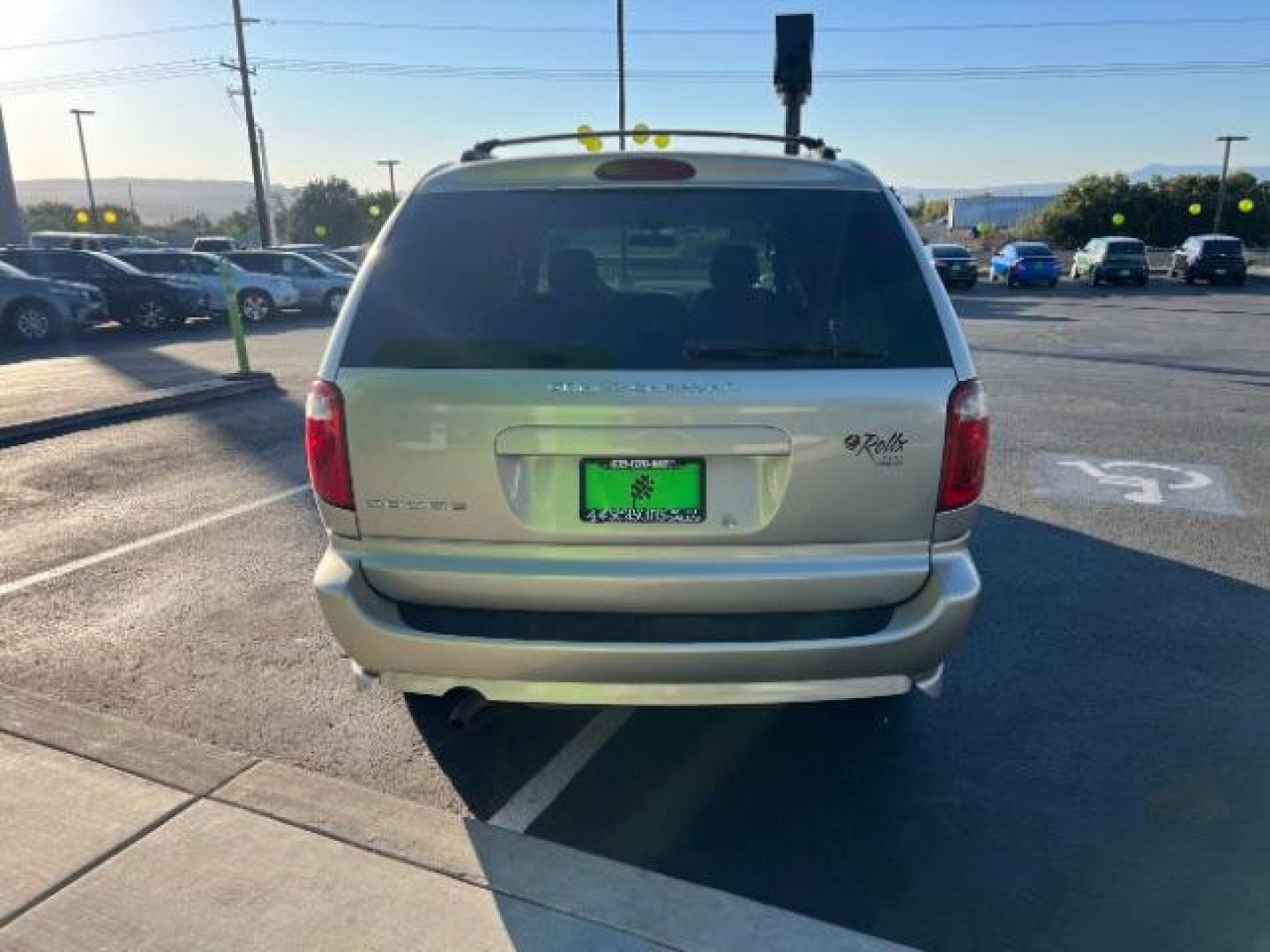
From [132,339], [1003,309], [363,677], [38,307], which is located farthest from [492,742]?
[1003,309]

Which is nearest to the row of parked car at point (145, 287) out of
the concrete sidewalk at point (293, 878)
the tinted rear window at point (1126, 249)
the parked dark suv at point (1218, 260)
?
the concrete sidewalk at point (293, 878)

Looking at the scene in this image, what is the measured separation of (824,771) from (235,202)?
213 meters

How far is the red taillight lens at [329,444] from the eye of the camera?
272cm

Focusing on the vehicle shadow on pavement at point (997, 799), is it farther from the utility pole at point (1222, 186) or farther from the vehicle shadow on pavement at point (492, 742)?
the utility pole at point (1222, 186)

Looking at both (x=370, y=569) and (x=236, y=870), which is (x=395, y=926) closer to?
(x=236, y=870)

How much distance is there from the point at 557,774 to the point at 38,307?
16.3 m

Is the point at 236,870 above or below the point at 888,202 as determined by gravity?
below

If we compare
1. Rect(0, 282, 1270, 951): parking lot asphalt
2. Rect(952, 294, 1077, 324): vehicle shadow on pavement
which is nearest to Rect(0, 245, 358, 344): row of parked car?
Rect(0, 282, 1270, 951): parking lot asphalt

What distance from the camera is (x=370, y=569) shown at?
2766 millimetres

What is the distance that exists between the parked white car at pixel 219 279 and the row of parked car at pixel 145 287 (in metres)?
0.02

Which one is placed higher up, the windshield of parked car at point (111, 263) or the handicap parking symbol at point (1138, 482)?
the windshield of parked car at point (111, 263)

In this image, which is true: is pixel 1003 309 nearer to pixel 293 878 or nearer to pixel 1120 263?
pixel 1120 263

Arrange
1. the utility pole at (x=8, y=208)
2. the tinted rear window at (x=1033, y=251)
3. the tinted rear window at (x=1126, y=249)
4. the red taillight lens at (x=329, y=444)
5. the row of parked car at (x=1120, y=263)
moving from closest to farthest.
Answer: the red taillight lens at (x=329, y=444) < the utility pole at (x=8, y=208) < the row of parked car at (x=1120, y=263) < the tinted rear window at (x=1126, y=249) < the tinted rear window at (x=1033, y=251)

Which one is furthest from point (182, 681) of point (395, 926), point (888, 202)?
point (888, 202)
